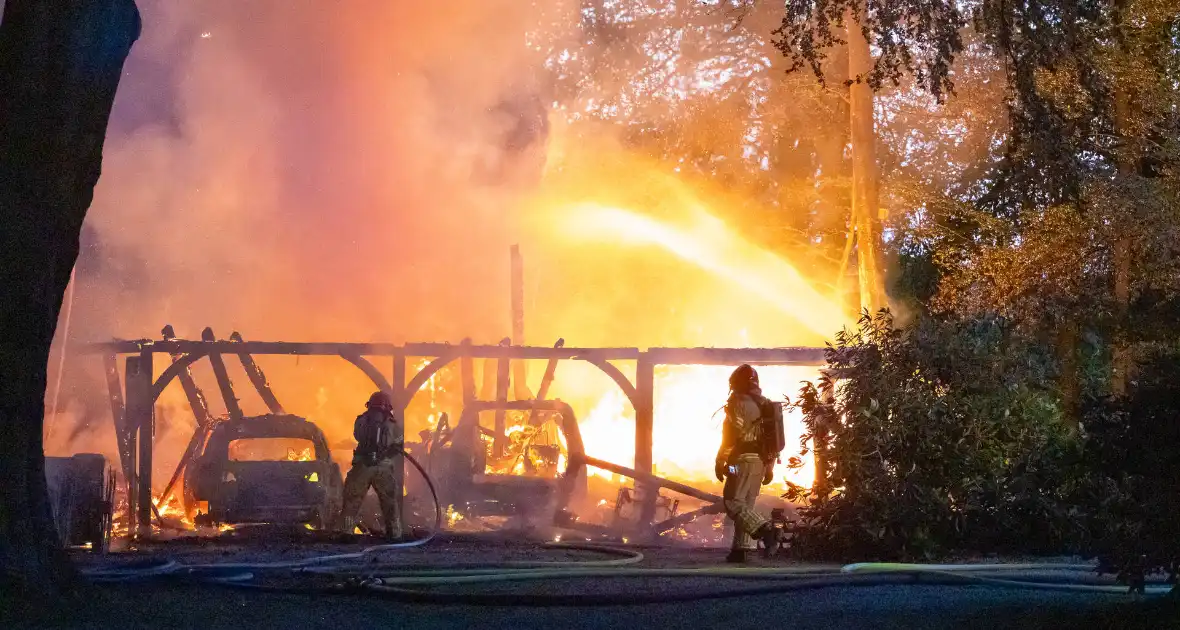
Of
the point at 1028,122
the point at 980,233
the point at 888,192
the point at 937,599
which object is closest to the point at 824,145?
the point at 888,192

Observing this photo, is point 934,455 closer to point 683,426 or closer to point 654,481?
point 654,481

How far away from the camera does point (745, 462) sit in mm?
10406

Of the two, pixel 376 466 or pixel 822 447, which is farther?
pixel 376 466

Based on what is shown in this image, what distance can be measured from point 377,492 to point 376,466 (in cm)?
28

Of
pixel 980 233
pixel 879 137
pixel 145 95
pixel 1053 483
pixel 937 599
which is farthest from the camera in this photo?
pixel 145 95

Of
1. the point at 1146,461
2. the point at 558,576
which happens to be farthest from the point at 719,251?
the point at 1146,461

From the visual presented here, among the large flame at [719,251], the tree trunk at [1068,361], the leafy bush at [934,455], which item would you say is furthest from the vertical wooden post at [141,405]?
the large flame at [719,251]

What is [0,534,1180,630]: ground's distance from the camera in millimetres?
6340

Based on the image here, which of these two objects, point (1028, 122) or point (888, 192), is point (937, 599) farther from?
point (888, 192)

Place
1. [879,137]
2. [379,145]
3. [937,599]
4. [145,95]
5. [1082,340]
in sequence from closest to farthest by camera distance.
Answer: [937,599]
[1082,340]
[879,137]
[379,145]
[145,95]

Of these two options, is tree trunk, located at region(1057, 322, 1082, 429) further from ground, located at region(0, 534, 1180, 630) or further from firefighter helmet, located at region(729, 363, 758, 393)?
ground, located at region(0, 534, 1180, 630)

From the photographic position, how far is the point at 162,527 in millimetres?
15547

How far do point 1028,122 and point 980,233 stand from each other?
32.4 feet

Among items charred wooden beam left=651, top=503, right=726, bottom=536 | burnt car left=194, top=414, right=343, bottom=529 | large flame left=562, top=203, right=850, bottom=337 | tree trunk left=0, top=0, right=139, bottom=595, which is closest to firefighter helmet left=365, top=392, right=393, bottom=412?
burnt car left=194, top=414, right=343, bottom=529
